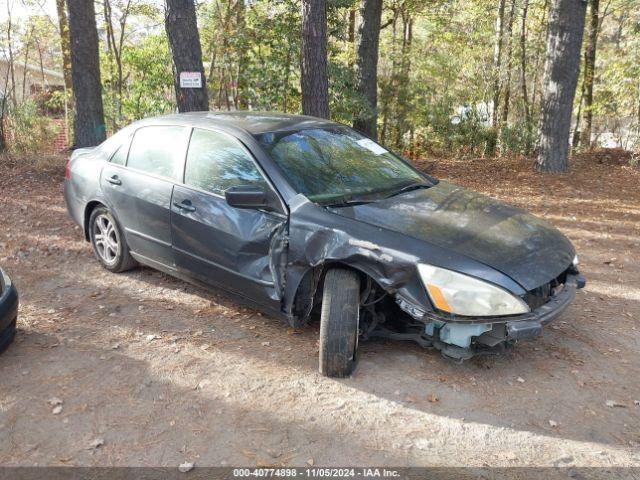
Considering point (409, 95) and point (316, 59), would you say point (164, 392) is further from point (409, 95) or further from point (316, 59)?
point (409, 95)

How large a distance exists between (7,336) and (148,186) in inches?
62.8

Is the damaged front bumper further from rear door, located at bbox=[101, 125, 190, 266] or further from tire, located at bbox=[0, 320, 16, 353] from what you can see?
tire, located at bbox=[0, 320, 16, 353]

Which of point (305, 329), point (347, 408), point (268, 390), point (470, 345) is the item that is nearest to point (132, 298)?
point (305, 329)

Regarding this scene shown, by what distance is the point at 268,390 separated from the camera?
3451mm

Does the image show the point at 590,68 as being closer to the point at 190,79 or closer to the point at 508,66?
the point at 508,66

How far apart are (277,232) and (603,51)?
62.5 feet

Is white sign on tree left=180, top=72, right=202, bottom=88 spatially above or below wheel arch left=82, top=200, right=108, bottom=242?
above

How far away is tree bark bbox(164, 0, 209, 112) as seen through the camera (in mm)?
7918

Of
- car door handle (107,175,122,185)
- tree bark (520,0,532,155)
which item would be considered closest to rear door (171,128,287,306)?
car door handle (107,175,122,185)

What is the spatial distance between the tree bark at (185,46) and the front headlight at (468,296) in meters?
6.11

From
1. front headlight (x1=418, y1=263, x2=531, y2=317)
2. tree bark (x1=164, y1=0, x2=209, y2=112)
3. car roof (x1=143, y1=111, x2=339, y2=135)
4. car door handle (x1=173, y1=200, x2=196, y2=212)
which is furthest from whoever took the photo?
tree bark (x1=164, y1=0, x2=209, y2=112)

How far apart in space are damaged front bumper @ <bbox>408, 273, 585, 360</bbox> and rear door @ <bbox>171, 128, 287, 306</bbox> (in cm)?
115

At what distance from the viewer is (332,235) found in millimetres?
3529

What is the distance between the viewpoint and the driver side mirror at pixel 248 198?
3.69m
